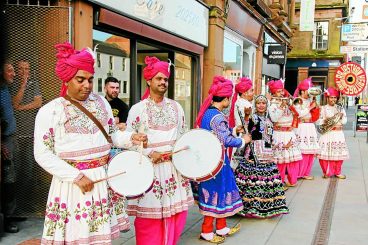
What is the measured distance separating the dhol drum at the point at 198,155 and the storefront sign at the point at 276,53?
13.1 m

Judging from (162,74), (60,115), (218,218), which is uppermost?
(162,74)

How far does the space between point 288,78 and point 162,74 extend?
32.2 metres

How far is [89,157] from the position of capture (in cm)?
299

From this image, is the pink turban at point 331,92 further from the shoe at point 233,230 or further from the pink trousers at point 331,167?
the shoe at point 233,230

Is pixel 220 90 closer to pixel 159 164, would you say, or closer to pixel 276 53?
pixel 159 164

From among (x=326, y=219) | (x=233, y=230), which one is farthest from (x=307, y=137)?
(x=233, y=230)

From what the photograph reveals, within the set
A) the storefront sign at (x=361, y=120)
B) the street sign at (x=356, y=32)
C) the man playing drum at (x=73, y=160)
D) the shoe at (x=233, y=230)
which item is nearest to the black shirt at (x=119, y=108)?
the shoe at (x=233, y=230)

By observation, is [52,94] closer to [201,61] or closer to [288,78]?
[201,61]

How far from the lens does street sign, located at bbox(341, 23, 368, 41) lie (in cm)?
1375

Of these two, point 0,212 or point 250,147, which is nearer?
point 0,212

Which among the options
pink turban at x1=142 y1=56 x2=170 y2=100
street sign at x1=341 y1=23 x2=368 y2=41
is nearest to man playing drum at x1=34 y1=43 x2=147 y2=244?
pink turban at x1=142 y1=56 x2=170 y2=100

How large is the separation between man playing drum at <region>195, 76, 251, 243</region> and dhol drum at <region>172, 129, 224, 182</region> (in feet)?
1.04

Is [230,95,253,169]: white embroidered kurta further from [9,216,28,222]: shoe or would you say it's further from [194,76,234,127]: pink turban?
[9,216,28,222]: shoe

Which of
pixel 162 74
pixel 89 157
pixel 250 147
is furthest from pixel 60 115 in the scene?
pixel 250 147
